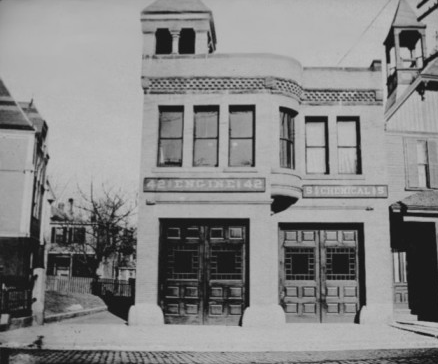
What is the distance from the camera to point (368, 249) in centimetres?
1627

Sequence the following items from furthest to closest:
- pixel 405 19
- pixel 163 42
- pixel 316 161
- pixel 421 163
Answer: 1. pixel 405 19
2. pixel 163 42
3. pixel 421 163
4. pixel 316 161

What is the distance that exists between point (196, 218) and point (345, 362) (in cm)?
743

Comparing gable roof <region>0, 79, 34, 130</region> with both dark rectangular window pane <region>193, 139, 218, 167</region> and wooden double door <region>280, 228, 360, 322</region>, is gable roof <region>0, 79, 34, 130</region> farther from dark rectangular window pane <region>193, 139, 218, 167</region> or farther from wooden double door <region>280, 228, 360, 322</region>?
wooden double door <region>280, 228, 360, 322</region>

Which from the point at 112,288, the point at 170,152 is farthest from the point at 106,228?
the point at 170,152

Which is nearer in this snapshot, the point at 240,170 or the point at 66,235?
the point at 240,170

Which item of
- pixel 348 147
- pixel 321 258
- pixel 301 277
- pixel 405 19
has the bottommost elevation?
pixel 301 277

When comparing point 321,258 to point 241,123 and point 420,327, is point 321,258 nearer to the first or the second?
point 420,327

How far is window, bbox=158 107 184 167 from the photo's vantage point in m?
16.5

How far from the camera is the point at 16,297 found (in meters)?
14.1

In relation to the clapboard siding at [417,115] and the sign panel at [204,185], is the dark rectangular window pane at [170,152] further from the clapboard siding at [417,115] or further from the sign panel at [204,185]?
the clapboard siding at [417,115]

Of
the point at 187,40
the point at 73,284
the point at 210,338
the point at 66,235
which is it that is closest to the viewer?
the point at 210,338

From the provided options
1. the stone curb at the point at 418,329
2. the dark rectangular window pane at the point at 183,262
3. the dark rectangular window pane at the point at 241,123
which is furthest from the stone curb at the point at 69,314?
the stone curb at the point at 418,329

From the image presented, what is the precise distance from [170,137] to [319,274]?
740 centimetres

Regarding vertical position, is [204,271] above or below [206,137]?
below
